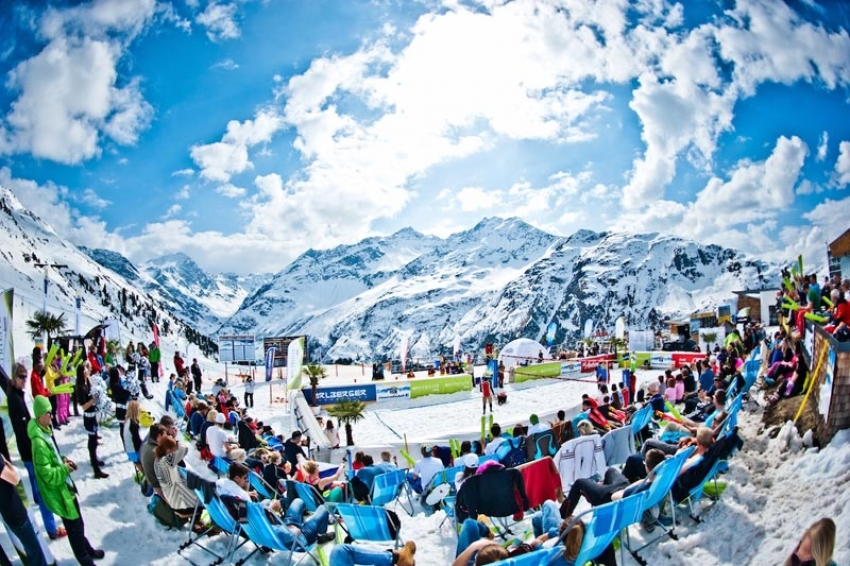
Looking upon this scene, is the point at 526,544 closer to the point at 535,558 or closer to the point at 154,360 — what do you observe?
the point at 535,558

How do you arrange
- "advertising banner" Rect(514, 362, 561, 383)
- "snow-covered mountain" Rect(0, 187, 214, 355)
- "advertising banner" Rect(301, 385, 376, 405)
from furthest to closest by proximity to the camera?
"snow-covered mountain" Rect(0, 187, 214, 355) < "advertising banner" Rect(514, 362, 561, 383) < "advertising banner" Rect(301, 385, 376, 405)

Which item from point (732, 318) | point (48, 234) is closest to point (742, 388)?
point (732, 318)

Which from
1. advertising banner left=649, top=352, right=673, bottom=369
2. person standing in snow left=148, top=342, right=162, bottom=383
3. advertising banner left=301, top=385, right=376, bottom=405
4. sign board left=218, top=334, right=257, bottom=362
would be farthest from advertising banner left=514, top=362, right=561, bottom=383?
person standing in snow left=148, top=342, right=162, bottom=383

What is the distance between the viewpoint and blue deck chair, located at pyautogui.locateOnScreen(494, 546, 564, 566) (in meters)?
3.14

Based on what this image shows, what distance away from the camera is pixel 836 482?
4.57 meters

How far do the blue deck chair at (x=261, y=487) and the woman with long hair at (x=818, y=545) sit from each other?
5700 millimetres

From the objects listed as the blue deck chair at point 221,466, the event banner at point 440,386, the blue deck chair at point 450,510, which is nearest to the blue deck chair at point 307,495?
the blue deck chair at point 450,510

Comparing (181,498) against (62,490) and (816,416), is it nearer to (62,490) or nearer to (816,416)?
(62,490)

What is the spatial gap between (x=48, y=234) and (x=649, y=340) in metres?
157

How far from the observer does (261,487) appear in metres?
6.75

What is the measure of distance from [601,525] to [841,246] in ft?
102

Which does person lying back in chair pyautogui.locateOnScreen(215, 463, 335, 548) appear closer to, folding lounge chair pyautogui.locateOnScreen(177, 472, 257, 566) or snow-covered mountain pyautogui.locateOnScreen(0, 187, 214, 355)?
folding lounge chair pyautogui.locateOnScreen(177, 472, 257, 566)

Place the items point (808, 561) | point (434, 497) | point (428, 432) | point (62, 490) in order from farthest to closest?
point (428, 432)
point (434, 497)
point (62, 490)
point (808, 561)

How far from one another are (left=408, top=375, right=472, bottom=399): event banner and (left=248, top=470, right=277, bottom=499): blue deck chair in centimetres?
1590
